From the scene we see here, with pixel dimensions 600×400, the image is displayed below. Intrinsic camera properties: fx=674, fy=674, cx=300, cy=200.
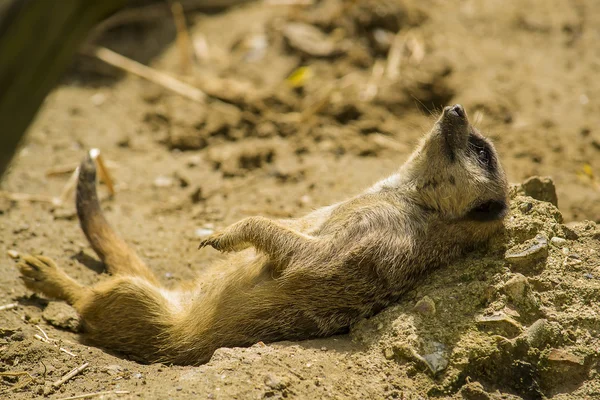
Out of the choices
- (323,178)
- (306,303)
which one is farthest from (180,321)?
(323,178)

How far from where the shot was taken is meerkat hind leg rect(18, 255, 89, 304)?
3.76 meters

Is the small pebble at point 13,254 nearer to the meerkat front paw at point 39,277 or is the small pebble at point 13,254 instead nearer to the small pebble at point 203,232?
the meerkat front paw at point 39,277

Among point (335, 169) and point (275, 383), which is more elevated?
point (335, 169)

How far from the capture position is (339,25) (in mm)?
6836

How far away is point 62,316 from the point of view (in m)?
3.70

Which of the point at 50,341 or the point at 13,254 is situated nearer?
the point at 50,341

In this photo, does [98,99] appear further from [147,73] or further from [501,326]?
[501,326]

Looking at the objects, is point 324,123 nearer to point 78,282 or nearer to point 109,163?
point 109,163

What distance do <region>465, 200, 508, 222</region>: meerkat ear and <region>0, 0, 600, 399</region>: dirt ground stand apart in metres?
0.13

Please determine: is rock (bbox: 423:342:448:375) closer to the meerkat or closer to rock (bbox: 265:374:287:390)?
the meerkat

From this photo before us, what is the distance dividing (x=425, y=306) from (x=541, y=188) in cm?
121

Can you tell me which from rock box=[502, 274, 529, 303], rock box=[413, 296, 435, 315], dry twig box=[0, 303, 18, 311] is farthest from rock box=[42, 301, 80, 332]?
rock box=[502, 274, 529, 303]

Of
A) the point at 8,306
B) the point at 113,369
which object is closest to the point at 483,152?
the point at 113,369

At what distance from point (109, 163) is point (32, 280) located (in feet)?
6.20
